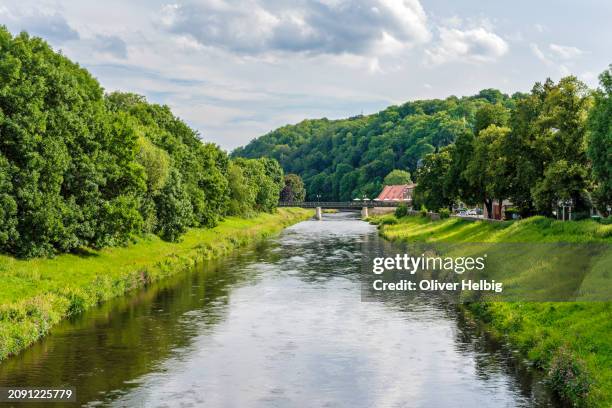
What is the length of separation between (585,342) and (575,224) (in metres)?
27.8

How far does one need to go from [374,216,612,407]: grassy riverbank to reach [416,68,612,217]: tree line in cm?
505

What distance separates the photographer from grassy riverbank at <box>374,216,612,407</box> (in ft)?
82.4

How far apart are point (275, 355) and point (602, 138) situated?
34.1m

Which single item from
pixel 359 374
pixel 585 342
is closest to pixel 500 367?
pixel 585 342

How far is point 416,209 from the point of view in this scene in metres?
143

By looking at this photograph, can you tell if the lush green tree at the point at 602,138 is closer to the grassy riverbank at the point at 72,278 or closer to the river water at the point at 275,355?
the river water at the point at 275,355

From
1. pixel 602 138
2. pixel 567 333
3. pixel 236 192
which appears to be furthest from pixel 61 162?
pixel 236 192

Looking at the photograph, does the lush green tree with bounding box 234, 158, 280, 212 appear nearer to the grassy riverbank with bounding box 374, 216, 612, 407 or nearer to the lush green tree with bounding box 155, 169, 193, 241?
the lush green tree with bounding box 155, 169, 193, 241

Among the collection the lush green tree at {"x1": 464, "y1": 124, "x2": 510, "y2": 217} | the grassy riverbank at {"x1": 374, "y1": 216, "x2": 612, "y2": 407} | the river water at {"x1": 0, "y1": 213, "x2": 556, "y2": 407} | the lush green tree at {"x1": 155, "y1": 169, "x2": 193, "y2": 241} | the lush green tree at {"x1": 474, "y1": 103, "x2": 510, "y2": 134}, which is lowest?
the river water at {"x1": 0, "y1": 213, "x2": 556, "y2": 407}

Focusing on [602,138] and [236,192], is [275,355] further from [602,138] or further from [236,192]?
[236,192]

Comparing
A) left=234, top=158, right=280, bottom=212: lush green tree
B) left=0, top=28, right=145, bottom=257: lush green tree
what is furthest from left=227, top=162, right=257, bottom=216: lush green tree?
left=0, top=28, right=145, bottom=257: lush green tree

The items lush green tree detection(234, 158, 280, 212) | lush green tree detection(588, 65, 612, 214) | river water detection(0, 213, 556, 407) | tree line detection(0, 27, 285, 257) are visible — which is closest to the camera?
river water detection(0, 213, 556, 407)

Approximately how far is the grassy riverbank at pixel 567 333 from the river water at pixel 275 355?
111 cm

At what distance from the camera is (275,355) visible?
33188 millimetres
